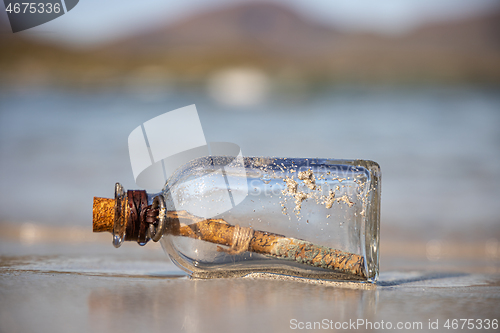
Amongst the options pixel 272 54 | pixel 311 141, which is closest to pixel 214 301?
pixel 311 141

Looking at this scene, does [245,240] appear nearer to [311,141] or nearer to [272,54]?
[311,141]

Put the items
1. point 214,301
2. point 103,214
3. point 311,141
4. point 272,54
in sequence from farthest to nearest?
point 272,54
point 311,141
point 103,214
point 214,301

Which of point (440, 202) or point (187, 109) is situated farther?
point (187, 109)

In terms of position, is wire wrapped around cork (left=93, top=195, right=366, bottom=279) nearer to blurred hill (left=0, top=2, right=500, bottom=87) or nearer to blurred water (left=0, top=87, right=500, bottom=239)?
blurred water (left=0, top=87, right=500, bottom=239)

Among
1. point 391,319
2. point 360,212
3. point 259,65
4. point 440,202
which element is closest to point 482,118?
point 440,202

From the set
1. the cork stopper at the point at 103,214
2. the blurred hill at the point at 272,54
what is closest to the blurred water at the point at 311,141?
the blurred hill at the point at 272,54

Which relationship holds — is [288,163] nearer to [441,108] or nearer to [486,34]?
[441,108]

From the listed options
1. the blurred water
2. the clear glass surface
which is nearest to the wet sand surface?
the clear glass surface
